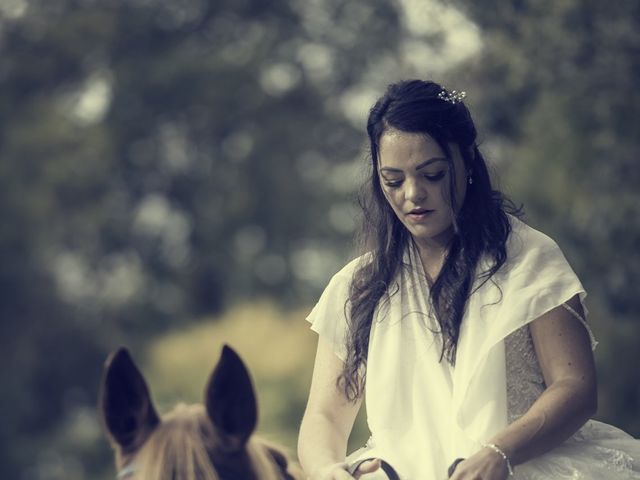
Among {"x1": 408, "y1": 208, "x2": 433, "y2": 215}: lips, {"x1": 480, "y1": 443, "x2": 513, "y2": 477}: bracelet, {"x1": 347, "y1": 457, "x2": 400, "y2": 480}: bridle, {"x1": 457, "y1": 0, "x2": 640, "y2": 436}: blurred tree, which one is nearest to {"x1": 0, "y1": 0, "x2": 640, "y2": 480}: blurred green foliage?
{"x1": 457, "y1": 0, "x2": 640, "y2": 436}: blurred tree

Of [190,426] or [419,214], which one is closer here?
[190,426]

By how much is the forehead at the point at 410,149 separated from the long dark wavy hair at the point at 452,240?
0.05 feet

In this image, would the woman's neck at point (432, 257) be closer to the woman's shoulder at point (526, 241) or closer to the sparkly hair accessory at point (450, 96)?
the woman's shoulder at point (526, 241)

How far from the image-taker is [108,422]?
10.9ft

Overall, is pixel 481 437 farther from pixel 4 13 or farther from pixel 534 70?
pixel 4 13

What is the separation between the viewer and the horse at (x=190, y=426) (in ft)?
10.6

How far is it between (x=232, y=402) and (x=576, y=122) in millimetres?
7558

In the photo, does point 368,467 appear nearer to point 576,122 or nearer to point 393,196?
point 393,196

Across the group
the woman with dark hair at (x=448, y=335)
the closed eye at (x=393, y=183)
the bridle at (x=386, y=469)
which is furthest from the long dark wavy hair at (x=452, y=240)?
the bridle at (x=386, y=469)

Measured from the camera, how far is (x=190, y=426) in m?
3.28

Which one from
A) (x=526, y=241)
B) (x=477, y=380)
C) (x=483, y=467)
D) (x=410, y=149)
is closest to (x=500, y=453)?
(x=483, y=467)

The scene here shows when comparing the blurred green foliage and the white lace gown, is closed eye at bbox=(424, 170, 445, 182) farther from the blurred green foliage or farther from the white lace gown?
the blurred green foliage

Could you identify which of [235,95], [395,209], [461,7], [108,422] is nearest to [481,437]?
[395,209]

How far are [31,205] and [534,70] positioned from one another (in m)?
16.0
